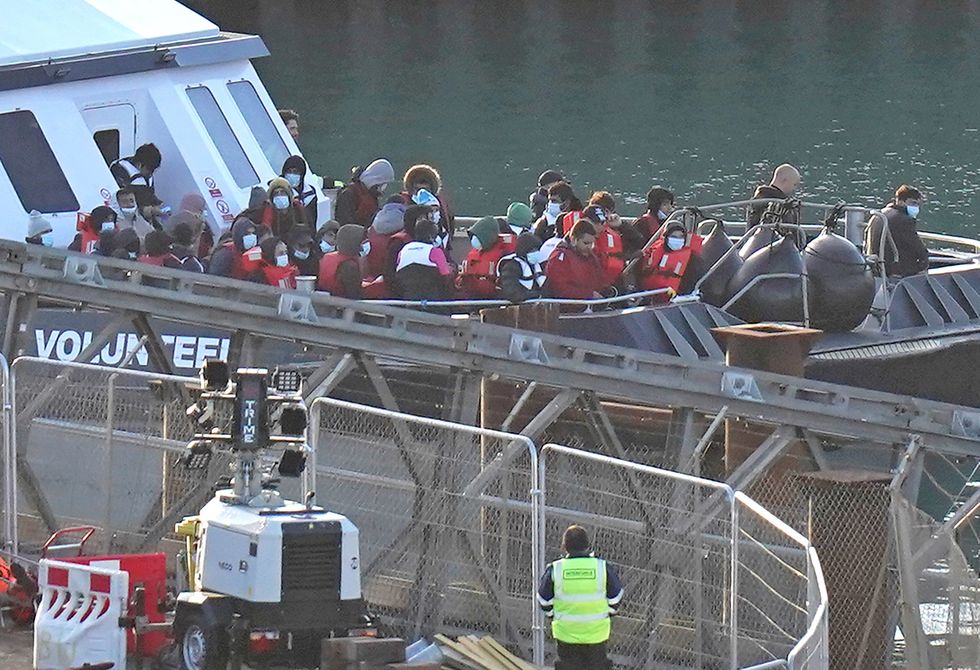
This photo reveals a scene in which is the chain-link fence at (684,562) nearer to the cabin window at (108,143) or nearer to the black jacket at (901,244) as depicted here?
the cabin window at (108,143)

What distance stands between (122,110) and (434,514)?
826 cm

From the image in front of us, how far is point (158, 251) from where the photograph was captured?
688 inches

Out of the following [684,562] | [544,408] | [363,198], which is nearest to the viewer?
[684,562]

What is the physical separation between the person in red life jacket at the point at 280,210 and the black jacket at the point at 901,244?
18.6ft

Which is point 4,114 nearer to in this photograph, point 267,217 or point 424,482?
point 267,217

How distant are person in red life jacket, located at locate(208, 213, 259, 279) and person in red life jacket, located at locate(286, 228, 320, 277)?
351mm

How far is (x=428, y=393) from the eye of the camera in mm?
17234

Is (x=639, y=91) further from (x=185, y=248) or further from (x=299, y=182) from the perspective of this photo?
(x=185, y=248)

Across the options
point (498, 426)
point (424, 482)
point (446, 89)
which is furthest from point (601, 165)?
point (424, 482)

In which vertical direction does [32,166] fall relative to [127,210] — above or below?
above

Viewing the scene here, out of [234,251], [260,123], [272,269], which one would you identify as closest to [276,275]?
[272,269]

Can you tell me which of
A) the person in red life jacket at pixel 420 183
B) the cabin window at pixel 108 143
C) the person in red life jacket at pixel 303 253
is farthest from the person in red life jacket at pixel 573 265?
the cabin window at pixel 108 143

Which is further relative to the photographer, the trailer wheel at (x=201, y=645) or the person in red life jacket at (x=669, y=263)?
the person in red life jacket at (x=669, y=263)

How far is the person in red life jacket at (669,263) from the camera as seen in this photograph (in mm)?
19453
